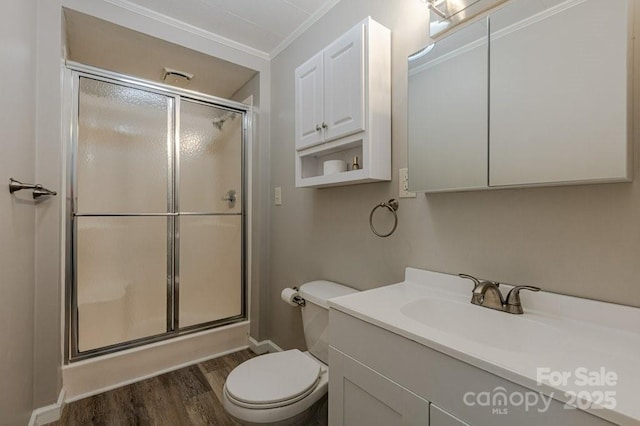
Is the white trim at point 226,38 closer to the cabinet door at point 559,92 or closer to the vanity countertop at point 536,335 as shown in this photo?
the cabinet door at point 559,92

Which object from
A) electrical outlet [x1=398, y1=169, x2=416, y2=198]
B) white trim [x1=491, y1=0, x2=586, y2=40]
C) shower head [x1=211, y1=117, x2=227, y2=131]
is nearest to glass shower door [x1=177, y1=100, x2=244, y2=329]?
shower head [x1=211, y1=117, x2=227, y2=131]

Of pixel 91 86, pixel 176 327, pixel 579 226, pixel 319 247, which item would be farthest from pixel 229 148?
pixel 579 226

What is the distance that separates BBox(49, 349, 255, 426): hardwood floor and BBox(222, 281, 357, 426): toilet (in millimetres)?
512

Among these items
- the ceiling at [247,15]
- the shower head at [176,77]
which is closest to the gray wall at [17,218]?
the ceiling at [247,15]

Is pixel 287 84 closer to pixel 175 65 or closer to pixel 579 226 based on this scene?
pixel 175 65

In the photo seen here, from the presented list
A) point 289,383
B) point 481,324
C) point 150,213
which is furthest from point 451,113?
point 150,213

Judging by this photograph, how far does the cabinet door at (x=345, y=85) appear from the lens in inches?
52.5

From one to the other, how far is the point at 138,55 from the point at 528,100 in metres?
2.44

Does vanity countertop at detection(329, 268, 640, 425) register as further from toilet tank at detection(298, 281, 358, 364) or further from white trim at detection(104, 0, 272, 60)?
white trim at detection(104, 0, 272, 60)

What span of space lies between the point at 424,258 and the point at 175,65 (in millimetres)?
2282

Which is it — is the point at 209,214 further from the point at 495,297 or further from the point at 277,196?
the point at 495,297

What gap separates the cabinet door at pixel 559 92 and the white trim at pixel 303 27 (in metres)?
1.07

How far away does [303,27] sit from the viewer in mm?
1961

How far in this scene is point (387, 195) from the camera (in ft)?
4.71
